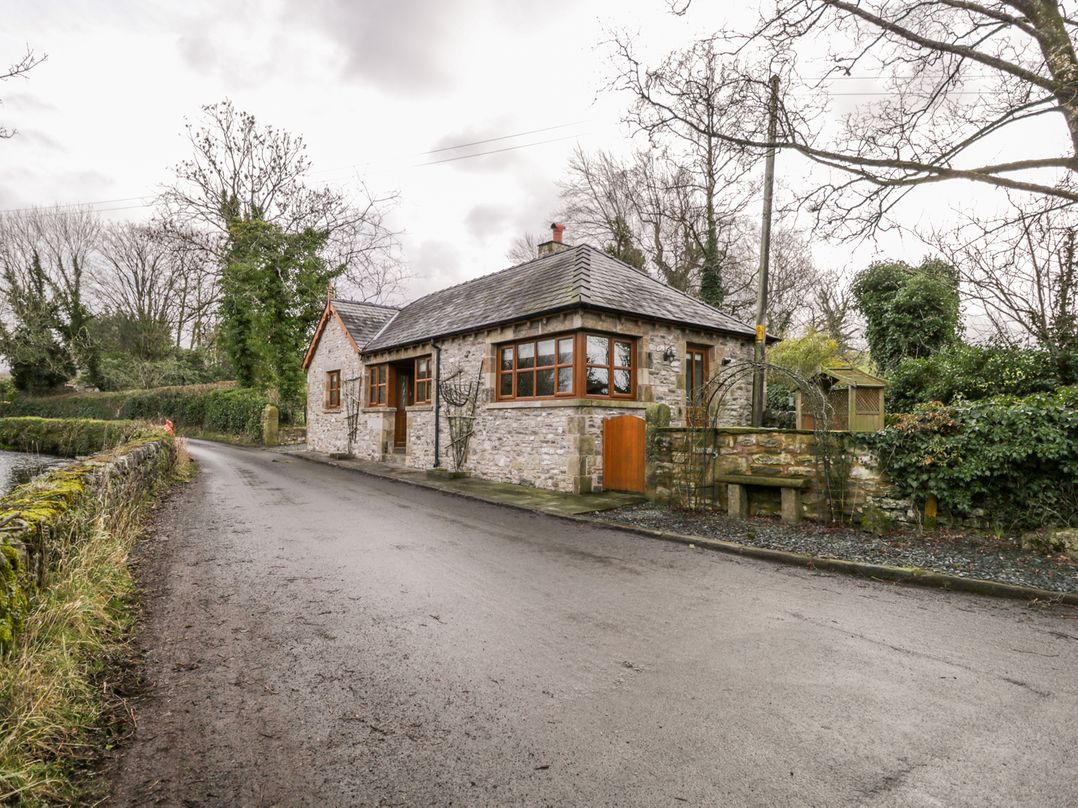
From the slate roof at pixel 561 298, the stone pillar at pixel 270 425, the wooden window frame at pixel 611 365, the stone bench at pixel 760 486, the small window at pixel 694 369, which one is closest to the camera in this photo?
the stone bench at pixel 760 486

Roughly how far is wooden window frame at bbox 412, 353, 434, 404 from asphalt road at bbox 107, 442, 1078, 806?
33.4ft

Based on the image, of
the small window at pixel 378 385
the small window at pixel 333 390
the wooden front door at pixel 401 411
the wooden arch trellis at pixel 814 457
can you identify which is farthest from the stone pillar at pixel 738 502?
the small window at pixel 333 390

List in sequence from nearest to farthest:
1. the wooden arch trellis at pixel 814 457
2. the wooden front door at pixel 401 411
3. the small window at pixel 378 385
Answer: the wooden arch trellis at pixel 814 457
the wooden front door at pixel 401 411
the small window at pixel 378 385

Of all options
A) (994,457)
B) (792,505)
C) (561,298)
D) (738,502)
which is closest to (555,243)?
(561,298)

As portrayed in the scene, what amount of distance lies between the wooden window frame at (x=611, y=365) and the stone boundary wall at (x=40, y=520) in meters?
7.70

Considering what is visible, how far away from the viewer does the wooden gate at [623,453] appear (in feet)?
35.5

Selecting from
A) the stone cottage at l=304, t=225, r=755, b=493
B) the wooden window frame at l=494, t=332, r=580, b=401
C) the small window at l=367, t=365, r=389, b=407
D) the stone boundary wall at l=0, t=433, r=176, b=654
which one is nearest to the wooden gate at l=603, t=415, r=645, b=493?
the stone cottage at l=304, t=225, r=755, b=493

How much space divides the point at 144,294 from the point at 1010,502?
41.7 metres

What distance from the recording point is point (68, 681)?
2967 mm

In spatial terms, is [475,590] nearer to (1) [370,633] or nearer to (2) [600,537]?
(1) [370,633]

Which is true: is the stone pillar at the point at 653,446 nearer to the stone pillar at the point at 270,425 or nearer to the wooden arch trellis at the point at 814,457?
the wooden arch trellis at the point at 814,457

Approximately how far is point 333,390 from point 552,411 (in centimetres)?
1325

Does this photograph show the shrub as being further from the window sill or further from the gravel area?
the window sill

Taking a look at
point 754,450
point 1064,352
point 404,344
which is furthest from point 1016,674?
point 404,344
